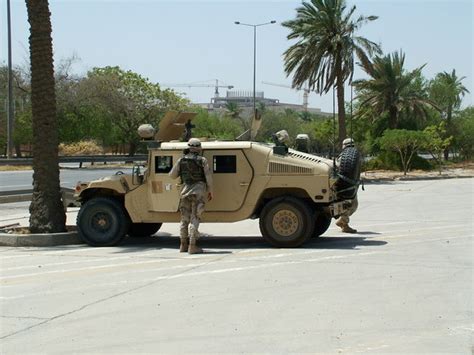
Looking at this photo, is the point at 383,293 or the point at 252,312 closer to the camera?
the point at 252,312

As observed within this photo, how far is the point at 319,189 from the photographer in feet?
36.1

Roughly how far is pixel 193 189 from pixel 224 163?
903 millimetres

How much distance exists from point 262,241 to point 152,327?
610cm

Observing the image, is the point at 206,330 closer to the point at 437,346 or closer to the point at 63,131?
the point at 437,346

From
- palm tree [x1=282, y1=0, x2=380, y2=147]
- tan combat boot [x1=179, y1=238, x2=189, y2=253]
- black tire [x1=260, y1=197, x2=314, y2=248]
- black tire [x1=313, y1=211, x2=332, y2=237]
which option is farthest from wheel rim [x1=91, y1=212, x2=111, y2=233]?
palm tree [x1=282, y1=0, x2=380, y2=147]

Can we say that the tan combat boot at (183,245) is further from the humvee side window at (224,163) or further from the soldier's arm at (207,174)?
Result: the humvee side window at (224,163)

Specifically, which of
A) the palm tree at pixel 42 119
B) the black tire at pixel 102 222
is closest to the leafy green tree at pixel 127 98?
the palm tree at pixel 42 119

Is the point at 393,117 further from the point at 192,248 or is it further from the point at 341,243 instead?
the point at 192,248

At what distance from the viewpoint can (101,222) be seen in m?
11.9

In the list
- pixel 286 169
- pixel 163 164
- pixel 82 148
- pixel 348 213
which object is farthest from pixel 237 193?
pixel 82 148

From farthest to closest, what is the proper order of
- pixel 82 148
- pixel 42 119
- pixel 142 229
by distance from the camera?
pixel 82 148
pixel 142 229
pixel 42 119

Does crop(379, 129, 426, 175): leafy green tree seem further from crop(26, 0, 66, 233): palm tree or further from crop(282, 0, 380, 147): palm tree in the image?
crop(26, 0, 66, 233): palm tree

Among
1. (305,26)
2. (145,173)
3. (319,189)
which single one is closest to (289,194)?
(319,189)

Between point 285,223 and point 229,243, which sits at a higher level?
point 285,223
